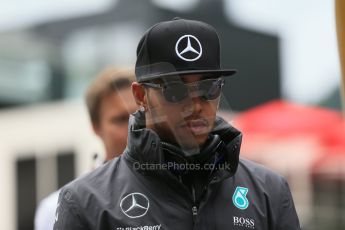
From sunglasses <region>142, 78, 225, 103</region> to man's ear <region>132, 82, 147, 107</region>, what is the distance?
16 centimetres

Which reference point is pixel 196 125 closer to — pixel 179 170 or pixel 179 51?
pixel 179 170

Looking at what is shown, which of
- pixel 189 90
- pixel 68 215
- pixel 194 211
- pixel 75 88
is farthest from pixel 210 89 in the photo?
pixel 75 88

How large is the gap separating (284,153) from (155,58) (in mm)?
11296

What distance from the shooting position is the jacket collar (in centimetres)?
348

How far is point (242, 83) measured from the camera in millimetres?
25719

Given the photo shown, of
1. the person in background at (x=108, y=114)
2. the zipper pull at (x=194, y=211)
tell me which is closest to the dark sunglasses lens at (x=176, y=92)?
the zipper pull at (x=194, y=211)

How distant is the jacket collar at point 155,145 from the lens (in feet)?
11.4

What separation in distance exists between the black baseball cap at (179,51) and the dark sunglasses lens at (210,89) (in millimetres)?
39

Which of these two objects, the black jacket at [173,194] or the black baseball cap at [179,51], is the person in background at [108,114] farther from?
the black jacket at [173,194]

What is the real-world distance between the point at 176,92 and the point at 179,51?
0.54ft

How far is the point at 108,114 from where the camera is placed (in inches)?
207

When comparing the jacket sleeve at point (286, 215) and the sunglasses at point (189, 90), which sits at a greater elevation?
the sunglasses at point (189, 90)

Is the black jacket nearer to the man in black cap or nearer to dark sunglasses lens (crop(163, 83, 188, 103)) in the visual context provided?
the man in black cap

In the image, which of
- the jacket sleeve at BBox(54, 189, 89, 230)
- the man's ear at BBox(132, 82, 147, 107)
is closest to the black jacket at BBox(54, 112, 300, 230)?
the jacket sleeve at BBox(54, 189, 89, 230)
